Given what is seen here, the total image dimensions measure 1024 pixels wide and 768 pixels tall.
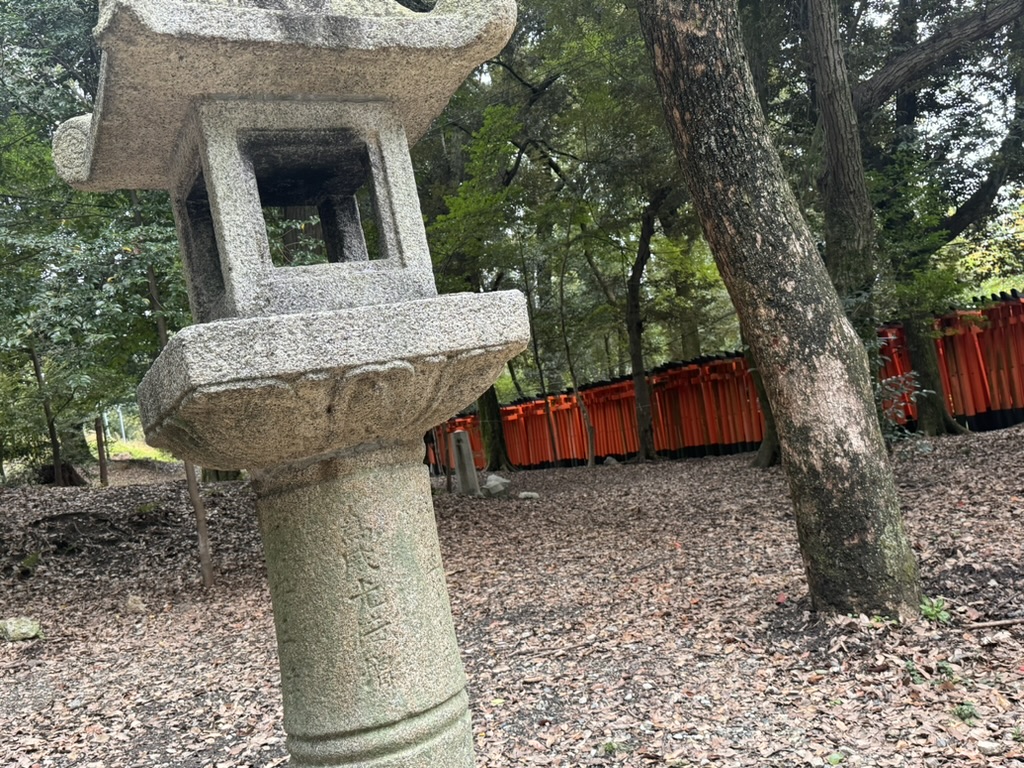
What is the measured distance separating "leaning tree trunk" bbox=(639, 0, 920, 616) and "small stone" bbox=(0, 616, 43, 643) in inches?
237

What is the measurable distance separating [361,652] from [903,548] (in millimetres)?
3106

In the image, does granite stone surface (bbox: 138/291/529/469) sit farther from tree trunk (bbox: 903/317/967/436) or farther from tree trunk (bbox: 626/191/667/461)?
tree trunk (bbox: 626/191/667/461)

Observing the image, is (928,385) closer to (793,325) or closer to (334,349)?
(793,325)

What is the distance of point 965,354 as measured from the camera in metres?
11.7

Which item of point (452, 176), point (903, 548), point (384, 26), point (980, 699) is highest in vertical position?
point (452, 176)

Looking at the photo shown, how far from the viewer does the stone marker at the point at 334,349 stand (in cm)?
234

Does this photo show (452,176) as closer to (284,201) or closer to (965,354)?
(965,354)

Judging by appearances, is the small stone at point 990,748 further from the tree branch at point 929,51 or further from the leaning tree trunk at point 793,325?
the tree branch at point 929,51

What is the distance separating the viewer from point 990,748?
3.28 m

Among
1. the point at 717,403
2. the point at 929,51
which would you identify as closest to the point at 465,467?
the point at 717,403

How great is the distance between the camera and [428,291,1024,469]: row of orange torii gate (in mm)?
Result: 11422

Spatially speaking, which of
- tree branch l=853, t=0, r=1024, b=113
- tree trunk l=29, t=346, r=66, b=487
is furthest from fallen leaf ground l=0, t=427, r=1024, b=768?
tree branch l=853, t=0, r=1024, b=113

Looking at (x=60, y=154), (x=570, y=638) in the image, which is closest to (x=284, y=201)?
(x=60, y=154)

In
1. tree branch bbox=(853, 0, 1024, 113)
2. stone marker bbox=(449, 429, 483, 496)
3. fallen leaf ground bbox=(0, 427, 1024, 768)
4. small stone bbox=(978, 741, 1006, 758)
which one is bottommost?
small stone bbox=(978, 741, 1006, 758)
